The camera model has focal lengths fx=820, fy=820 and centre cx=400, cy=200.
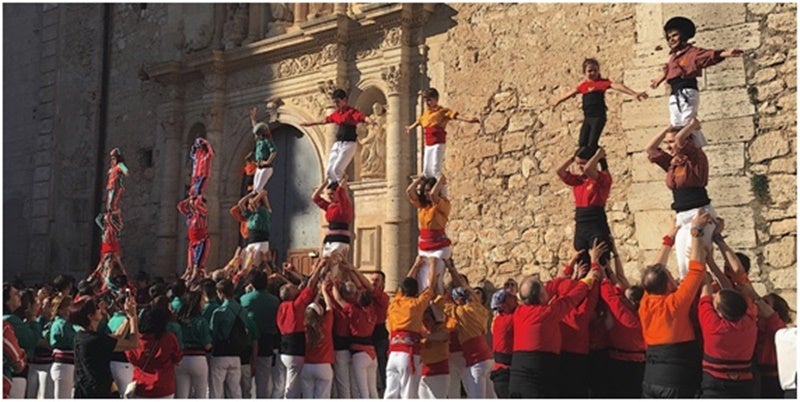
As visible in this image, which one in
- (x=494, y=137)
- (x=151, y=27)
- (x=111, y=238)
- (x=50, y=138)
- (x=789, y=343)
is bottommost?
(x=789, y=343)

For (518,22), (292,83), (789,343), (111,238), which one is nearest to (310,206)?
(292,83)

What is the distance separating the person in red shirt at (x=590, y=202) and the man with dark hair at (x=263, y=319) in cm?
295

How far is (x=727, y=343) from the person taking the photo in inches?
180

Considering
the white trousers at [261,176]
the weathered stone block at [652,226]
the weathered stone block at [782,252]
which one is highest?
the white trousers at [261,176]

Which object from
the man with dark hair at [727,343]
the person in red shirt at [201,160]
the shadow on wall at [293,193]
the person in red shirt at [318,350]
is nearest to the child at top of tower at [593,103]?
the man with dark hair at [727,343]

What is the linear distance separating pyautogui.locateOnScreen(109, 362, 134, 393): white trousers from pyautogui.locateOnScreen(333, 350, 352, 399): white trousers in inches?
67.4

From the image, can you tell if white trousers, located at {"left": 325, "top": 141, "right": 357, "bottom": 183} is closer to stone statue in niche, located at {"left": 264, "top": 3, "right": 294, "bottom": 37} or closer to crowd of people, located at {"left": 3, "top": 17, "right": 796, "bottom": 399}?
crowd of people, located at {"left": 3, "top": 17, "right": 796, "bottom": 399}

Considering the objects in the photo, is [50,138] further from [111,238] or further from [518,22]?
[518,22]

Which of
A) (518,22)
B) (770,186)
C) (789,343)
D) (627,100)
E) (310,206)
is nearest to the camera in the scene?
(789,343)

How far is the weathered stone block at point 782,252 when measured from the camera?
8898 millimetres

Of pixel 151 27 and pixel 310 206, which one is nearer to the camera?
pixel 310 206

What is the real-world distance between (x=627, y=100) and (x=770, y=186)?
1983 mm

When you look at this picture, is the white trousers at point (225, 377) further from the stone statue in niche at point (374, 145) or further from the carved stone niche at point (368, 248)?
the stone statue in niche at point (374, 145)

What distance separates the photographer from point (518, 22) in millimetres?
11281
